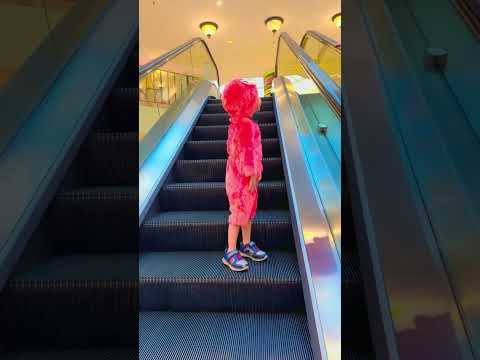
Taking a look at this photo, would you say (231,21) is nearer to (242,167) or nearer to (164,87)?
(164,87)

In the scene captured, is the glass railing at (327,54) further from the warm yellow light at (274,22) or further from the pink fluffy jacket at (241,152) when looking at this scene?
the warm yellow light at (274,22)

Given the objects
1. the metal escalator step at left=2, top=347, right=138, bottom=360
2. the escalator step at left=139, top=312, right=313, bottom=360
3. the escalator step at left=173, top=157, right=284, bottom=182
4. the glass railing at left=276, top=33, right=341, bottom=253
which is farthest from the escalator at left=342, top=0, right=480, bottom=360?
the escalator step at left=173, top=157, right=284, bottom=182

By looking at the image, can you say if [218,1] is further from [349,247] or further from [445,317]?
[445,317]

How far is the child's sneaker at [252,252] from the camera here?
1.85 m

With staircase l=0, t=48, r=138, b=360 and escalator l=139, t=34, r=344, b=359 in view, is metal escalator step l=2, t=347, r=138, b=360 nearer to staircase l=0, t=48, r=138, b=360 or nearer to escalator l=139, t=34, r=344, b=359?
staircase l=0, t=48, r=138, b=360

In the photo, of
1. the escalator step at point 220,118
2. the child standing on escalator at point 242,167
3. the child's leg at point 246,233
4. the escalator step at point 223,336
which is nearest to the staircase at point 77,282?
the escalator step at point 223,336

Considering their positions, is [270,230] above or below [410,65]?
below

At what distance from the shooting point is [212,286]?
164cm

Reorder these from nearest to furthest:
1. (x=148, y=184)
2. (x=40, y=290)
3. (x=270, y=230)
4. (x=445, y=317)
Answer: (x=445, y=317) → (x=40, y=290) → (x=270, y=230) → (x=148, y=184)

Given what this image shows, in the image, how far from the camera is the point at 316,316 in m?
1.26

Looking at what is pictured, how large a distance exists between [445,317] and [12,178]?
4.97 feet

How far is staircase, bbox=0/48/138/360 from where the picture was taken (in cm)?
109

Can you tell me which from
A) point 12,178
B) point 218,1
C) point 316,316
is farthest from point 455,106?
point 218,1

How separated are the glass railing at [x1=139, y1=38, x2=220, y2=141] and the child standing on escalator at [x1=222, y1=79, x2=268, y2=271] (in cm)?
90
